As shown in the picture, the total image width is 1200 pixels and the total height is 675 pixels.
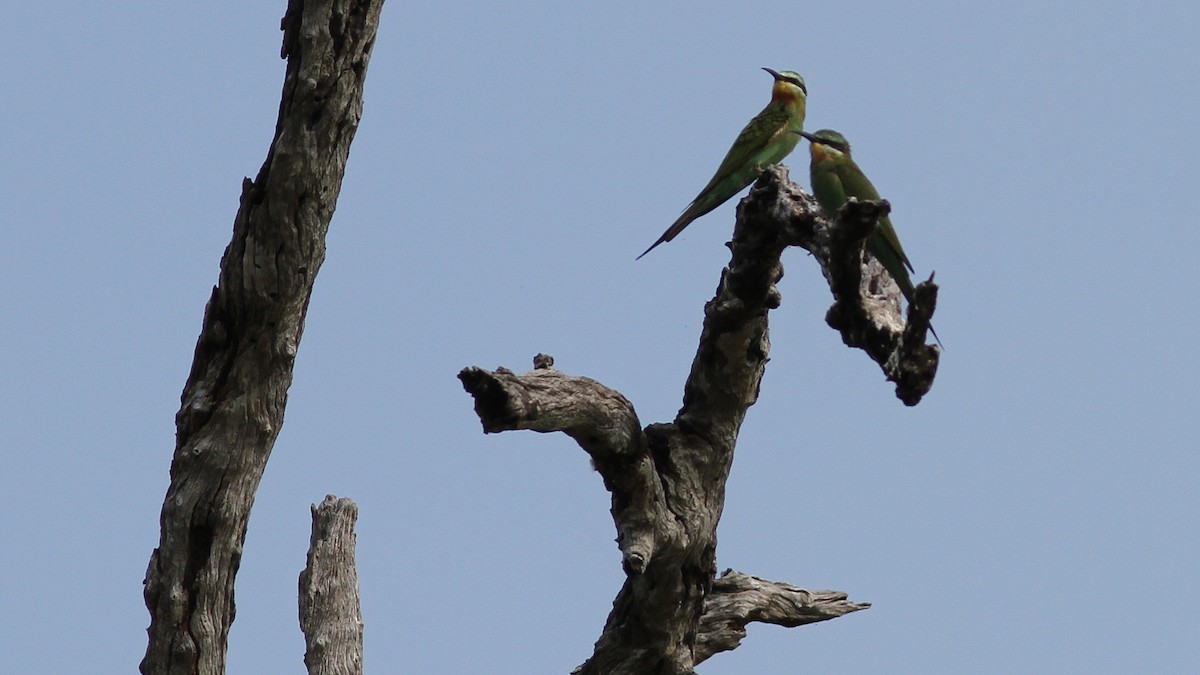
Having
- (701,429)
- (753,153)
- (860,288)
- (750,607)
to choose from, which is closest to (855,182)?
(753,153)

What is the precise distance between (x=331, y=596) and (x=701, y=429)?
1.50 m

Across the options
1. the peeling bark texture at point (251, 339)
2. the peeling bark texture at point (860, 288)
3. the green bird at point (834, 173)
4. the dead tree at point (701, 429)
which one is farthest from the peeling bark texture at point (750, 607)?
the peeling bark texture at point (251, 339)

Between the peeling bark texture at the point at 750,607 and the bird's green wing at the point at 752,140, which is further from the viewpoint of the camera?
the bird's green wing at the point at 752,140

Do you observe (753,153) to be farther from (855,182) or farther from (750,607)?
(750,607)

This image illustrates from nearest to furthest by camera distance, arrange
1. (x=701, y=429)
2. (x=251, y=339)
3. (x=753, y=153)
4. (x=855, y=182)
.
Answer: (x=251, y=339) < (x=701, y=429) < (x=855, y=182) < (x=753, y=153)

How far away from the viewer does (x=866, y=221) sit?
2.96 metres

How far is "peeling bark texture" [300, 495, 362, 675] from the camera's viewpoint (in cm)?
461

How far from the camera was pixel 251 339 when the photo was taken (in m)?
3.40

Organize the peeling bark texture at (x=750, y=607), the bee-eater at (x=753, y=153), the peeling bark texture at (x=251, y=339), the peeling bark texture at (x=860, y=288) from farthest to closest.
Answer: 1. the bee-eater at (x=753, y=153)
2. the peeling bark texture at (x=750, y=607)
3. the peeling bark texture at (x=251, y=339)
4. the peeling bark texture at (x=860, y=288)

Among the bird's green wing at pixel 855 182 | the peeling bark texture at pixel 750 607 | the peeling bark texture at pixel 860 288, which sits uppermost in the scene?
the bird's green wing at pixel 855 182

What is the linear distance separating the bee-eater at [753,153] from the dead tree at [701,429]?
1020mm

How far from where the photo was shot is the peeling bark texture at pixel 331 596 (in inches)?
182

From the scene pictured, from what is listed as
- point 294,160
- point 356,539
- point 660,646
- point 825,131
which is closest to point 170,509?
point 294,160

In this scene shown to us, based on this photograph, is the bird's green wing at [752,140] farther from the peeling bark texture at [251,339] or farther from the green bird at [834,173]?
the peeling bark texture at [251,339]
